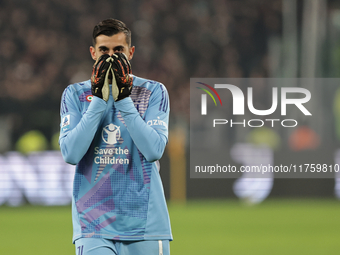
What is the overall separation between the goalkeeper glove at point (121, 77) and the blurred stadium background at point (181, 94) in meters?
4.06

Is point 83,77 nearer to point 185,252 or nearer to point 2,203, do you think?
point 2,203

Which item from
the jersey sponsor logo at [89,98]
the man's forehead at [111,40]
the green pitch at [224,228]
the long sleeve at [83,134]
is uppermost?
the man's forehead at [111,40]

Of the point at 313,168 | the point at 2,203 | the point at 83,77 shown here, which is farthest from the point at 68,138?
the point at 83,77

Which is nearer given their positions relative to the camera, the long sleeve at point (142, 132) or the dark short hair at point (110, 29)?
the long sleeve at point (142, 132)

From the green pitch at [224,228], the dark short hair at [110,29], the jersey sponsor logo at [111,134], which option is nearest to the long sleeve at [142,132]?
the jersey sponsor logo at [111,134]

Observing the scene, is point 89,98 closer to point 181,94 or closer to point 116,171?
point 116,171

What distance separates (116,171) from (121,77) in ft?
1.41

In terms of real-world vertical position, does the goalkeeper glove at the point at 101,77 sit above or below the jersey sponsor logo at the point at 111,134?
above

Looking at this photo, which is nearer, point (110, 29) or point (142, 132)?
point (142, 132)

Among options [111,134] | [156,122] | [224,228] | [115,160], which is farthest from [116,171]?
[224,228]

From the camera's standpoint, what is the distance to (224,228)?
7.67 m

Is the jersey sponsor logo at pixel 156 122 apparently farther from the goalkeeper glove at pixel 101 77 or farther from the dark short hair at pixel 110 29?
the dark short hair at pixel 110 29

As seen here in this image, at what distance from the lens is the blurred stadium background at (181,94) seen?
7391mm

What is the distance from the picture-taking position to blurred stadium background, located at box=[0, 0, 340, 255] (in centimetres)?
739
